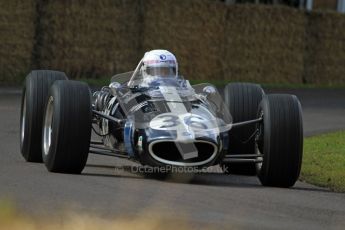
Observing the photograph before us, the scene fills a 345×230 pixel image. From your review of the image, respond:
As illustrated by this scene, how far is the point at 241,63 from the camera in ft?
105

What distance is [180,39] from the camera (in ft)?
100

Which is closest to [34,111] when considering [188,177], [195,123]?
[188,177]

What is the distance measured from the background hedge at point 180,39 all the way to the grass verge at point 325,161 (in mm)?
10266

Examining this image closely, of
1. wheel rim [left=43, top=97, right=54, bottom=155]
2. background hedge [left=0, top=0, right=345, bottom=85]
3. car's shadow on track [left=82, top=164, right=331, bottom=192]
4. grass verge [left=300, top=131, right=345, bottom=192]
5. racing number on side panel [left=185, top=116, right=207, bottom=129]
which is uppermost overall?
racing number on side panel [left=185, top=116, right=207, bottom=129]

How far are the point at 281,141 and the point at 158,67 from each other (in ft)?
5.90

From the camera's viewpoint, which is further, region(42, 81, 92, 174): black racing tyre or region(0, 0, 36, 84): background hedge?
region(0, 0, 36, 84): background hedge

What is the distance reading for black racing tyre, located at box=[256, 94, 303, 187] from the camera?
11.4 m

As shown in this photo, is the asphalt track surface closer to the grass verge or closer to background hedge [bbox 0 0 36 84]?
the grass verge

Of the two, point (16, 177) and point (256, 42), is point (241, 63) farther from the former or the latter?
point (16, 177)

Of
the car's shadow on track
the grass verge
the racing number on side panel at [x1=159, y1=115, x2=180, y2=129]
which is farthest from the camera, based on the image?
the grass verge

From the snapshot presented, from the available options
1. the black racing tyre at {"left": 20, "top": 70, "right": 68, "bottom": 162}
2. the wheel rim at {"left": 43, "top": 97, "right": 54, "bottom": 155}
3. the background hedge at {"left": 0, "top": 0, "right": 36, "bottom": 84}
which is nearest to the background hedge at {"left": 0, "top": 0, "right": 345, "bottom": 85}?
the background hedge at {"left": 0, "top": 0, "right": 36, "bottom": 84}

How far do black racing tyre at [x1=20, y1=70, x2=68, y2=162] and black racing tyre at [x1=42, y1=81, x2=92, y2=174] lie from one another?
1025mm

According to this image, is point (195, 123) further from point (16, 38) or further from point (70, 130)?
point (16, 38)

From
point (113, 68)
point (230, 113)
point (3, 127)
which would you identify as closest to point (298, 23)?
point (113, 68)
